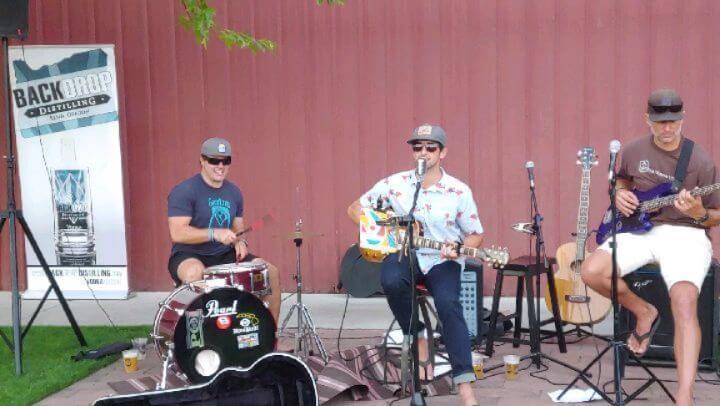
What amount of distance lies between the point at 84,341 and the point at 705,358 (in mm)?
4342

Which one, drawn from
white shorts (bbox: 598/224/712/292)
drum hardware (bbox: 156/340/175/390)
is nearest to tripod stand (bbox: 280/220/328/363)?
drum hardware (bbox: 156/340/175/390)

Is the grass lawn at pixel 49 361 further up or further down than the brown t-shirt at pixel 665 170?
further down

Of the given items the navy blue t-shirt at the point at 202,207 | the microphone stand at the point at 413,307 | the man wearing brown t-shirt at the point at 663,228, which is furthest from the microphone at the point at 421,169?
the navy blue t-shirt at the point at 202,207

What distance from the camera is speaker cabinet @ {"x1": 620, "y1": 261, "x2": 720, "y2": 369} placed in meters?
5.27

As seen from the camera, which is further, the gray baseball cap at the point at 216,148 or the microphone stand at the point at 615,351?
the gray baseball cap at the point at 216,148

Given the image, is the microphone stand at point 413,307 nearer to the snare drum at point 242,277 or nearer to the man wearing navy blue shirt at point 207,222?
the snare drum at point 242,277

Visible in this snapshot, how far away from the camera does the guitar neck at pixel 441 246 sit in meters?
4.66

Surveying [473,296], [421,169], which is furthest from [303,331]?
[421,169]

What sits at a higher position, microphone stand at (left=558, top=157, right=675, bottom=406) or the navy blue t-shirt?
the navy blue t-shirt

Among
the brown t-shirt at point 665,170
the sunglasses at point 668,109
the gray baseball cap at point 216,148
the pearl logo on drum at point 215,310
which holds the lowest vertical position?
the pearl logo on drum at point 215,310

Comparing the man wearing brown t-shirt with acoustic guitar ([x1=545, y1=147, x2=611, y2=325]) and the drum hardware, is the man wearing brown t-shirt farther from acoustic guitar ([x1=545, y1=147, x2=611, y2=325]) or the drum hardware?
the drum hardware

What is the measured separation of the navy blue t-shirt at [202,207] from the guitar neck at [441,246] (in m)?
1.87

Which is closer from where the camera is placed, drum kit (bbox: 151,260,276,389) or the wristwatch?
the wristwatch

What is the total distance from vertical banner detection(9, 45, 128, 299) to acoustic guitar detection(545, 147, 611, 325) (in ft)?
13.5
